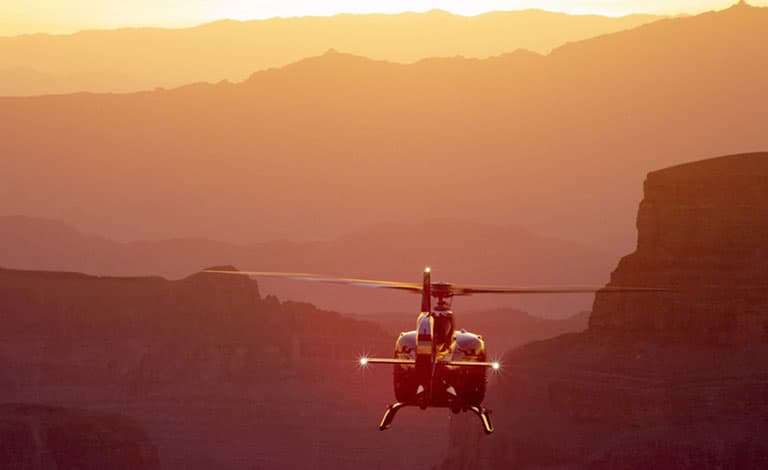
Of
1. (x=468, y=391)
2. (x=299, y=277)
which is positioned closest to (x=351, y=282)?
(x=299, y=277)

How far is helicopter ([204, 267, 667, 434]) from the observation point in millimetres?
63500

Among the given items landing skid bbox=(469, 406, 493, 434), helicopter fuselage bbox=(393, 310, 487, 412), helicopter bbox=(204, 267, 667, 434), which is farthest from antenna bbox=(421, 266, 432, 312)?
landing skid bbox=(469, 406, 493, 434)

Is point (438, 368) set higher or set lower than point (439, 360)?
lower

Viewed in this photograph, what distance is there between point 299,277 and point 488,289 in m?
7.54

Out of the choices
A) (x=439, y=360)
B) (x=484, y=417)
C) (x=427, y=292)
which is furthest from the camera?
(x=427, y=292)

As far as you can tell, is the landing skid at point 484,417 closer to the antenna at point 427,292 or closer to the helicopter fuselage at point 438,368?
the helicopter fuselage at point 438,368

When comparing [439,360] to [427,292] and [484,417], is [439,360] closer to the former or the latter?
[484,417]

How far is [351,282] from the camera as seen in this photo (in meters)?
64.0

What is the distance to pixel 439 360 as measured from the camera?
6444cm

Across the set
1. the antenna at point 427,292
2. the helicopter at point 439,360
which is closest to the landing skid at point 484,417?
the helicopter at point 439,360

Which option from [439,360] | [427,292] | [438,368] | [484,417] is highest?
[427,292]

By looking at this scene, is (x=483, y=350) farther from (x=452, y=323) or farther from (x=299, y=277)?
(x=299, y=277)

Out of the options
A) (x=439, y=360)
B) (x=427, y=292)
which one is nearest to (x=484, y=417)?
(x=439, y=360)

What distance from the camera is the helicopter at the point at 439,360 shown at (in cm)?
6350
